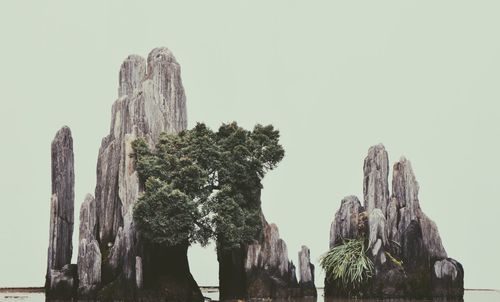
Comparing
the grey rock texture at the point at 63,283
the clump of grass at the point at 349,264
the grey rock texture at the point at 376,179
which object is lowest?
the grey rock texture at the point at 63,283

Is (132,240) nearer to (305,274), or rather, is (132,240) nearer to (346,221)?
(305,274)

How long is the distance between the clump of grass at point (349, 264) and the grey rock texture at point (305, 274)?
1.04 meters

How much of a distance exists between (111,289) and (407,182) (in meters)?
16.8

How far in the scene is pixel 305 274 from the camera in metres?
48.3

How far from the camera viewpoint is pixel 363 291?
47.1m

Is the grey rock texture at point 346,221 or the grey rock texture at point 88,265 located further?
the grey rock texture at point 346,221

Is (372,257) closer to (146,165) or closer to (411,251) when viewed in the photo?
(411,251)

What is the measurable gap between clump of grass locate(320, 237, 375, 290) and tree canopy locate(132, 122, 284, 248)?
4.30m

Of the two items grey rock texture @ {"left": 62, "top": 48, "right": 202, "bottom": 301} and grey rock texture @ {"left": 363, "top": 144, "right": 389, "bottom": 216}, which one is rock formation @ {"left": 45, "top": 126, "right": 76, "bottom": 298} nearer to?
grey rock texture @ {"left": 62, "top": 48, "right": 202, "bottom": 301}

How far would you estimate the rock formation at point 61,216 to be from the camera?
4531 cm

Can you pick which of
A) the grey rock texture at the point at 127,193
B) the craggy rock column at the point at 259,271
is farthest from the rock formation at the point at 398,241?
the grey rock texture at the point at 127,193

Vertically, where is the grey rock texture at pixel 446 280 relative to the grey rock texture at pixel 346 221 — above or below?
below

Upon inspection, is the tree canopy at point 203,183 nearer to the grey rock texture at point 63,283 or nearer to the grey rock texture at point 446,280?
the grey rock texture at point 63,283

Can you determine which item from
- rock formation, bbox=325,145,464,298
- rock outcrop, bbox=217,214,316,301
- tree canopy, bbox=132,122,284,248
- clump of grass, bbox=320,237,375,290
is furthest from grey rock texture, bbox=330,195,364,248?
tree canopy, bbox=132,122,284,248
